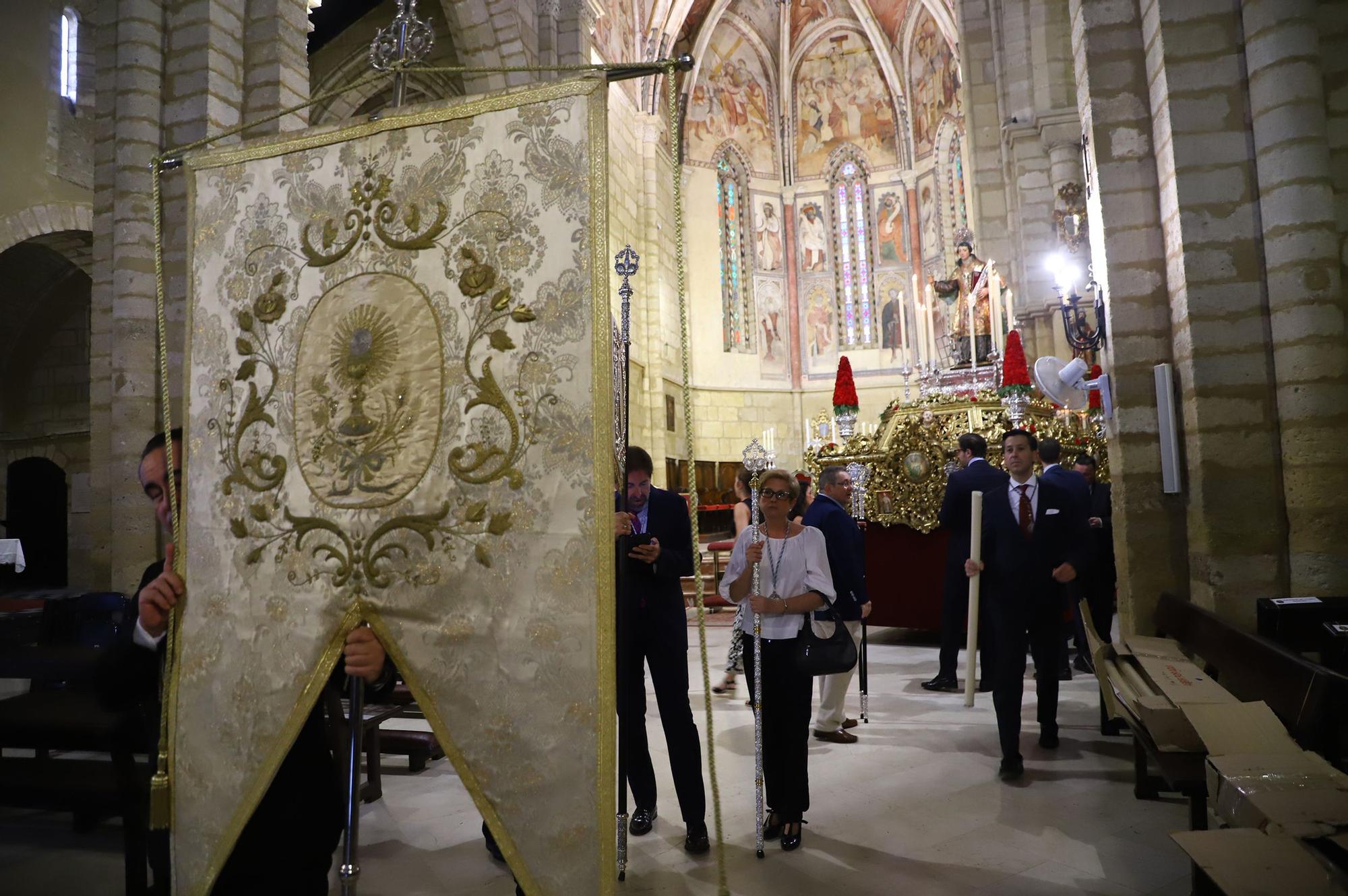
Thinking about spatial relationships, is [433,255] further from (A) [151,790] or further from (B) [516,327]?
(A) [151,790]

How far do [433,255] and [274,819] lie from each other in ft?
4.55

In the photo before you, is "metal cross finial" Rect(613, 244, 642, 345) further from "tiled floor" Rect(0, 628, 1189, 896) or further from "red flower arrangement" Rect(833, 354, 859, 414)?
"red flower arrangement" Rect(833, 354, 859, 414)

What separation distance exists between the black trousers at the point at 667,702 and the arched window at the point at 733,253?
1760 centimetres

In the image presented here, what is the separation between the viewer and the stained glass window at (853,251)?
2112 cm

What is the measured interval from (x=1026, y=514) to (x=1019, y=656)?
2.34 feet

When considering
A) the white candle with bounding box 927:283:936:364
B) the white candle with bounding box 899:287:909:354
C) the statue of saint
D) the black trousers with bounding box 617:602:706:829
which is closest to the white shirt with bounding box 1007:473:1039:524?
the black trousers with bounding box 617:602:706:829

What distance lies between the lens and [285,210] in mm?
2109

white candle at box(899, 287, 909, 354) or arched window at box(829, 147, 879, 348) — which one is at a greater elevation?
arched window at box(829, 147, 879, 348)

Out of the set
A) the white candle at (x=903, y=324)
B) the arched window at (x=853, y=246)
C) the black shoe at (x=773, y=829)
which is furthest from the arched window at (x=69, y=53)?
the white candle at (x=903, y=324)

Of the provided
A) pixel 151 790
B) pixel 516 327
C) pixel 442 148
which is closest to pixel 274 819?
pixel 151 790

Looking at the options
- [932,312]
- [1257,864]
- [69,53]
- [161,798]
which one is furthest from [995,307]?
[69,53]

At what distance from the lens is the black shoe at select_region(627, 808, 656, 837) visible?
10.9ft

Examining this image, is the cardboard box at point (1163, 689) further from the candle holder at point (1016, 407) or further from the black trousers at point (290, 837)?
the candle holder at point (1016, 407)

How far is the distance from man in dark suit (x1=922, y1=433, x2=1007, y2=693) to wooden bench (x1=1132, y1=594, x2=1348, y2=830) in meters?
1.75
